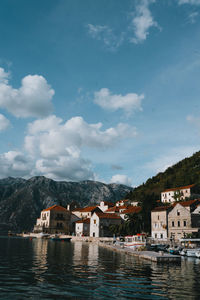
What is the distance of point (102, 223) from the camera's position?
282 feet

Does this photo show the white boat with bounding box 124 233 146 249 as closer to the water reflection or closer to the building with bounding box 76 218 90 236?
the water reflection

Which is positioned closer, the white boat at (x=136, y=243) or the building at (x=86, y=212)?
the white boat at (x=136, y=243)

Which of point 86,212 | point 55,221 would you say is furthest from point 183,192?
point 55,221

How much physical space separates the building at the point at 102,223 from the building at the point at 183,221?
88.0 ft

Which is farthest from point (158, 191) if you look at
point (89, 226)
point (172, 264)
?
point (172, 264)

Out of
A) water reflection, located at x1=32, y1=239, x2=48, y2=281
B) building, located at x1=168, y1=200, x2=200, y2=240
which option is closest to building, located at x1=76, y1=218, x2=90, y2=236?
building, located at x1=168, y1=200, x2=200, y2=240

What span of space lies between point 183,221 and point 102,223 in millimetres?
32899

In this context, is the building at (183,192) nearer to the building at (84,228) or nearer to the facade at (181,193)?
the facade at (181,193)

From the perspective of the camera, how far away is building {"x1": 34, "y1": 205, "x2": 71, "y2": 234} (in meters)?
116

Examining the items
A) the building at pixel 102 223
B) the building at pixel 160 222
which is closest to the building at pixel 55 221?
the building at pixel 102 223

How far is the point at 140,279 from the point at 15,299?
396 inches

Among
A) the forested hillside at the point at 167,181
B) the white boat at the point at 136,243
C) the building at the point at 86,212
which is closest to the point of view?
the white boat at the point at 136,243

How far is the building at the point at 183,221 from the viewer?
58606mm

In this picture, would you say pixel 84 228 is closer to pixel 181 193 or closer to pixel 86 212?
pixel 86 212
